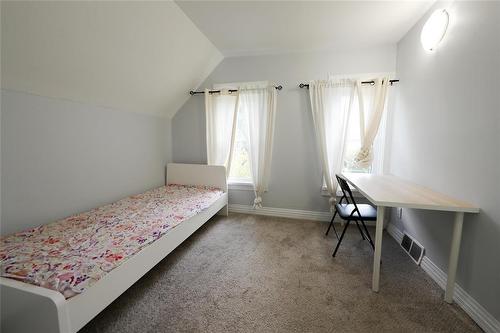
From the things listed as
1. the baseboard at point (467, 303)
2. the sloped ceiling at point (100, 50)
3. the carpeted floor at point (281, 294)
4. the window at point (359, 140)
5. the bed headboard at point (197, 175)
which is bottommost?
the carpeted floor at point (281, 294)

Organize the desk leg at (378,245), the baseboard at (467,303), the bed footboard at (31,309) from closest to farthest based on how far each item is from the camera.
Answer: the bed footboard at (31,309)
the baseboard at (467,303)
the desk leg at (378,245)

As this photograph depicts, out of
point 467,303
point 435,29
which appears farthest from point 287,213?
point 435,29

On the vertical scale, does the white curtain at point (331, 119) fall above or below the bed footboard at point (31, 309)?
above

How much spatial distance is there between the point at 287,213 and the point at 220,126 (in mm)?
1616

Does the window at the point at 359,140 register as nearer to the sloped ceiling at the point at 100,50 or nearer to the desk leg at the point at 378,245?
the desk leg at the point at 378,245

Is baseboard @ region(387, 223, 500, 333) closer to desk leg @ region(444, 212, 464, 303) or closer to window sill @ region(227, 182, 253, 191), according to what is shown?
desk leg @ region(444, 212, 464, 303)

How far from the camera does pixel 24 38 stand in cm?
131

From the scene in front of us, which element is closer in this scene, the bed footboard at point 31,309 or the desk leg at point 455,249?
the bed footboard at point 31,309

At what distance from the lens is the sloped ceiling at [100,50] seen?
1.32 meters

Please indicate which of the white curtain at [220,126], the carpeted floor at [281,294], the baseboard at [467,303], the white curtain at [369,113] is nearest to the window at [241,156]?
the white curtain at [220,126]

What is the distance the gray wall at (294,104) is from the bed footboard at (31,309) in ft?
7.77

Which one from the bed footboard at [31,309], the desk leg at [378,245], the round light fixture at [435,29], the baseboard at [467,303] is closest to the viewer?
the bed footboard at [31,309]

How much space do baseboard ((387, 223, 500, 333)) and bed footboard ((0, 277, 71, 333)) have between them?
225 centimetres

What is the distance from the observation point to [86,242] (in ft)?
4.52
